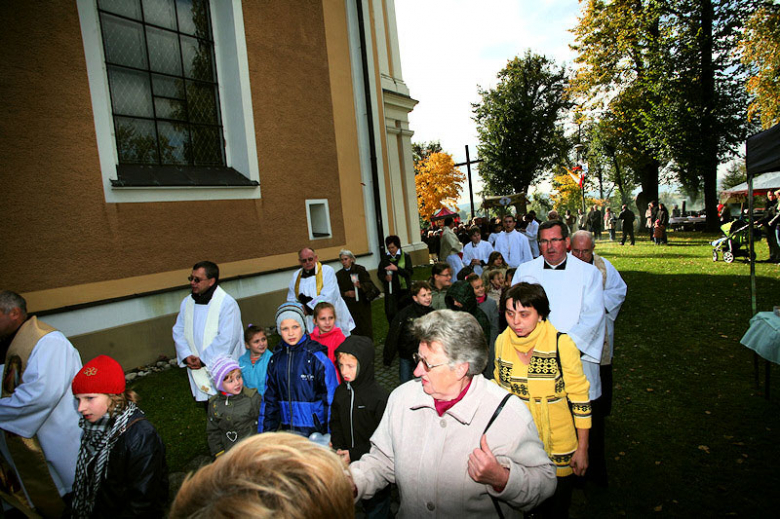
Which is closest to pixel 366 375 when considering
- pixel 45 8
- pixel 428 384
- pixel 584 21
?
pixel 428 384

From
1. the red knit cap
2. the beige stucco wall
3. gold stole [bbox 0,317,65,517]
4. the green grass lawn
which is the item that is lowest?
the green grass lawn

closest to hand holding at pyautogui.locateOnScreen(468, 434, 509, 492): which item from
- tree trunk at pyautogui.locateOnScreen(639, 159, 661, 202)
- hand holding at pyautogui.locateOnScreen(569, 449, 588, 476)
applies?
hand holding at pyautogui.locateOnScreen(569, 449, 588, 476)

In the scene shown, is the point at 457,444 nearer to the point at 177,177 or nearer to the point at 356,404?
the point at 356,404

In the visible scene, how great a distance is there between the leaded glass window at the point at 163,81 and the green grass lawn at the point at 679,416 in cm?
483

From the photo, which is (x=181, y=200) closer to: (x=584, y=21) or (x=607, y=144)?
(x=584, y=21)

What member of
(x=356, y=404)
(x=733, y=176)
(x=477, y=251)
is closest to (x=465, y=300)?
(x=356, y=404)

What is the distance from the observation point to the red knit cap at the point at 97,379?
8.05 feet

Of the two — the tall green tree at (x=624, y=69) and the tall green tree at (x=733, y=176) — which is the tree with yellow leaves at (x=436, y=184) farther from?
the tall green tree at (x=733, y=176)

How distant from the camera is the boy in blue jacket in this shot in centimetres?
333

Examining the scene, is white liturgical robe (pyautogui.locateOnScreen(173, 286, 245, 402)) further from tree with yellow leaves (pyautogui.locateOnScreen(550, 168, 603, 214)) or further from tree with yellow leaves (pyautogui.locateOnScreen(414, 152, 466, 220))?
tree with yellow leaves (pyautogui.locateOnScreen(550, 168, 603, 214))

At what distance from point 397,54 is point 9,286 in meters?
14.9

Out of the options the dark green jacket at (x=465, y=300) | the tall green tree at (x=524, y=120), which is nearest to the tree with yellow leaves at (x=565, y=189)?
the tall green tree at (x=524, y=120)

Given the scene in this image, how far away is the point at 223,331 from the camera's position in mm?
4605

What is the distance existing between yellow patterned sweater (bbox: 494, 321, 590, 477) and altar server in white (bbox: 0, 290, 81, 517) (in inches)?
139
